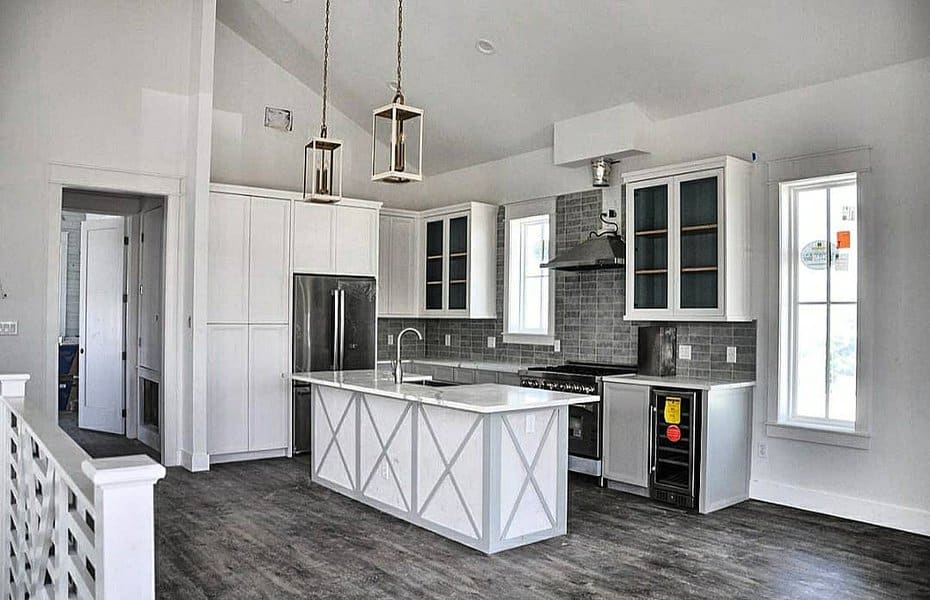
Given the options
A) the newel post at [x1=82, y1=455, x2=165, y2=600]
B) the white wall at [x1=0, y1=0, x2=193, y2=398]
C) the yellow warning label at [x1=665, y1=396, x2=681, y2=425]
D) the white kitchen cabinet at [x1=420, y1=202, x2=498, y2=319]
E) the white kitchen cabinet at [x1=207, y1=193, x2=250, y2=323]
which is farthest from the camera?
the white kitchen cabinet at [x1=420, y1=202, x2=498, y2=319]

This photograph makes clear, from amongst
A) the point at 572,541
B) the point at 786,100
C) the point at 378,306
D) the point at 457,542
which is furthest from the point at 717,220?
the point at 378,306

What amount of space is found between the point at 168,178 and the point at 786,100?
16.7 feet

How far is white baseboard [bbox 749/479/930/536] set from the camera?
190 inches

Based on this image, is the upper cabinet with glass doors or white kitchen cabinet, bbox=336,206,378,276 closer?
the upper cabinet with glass doors

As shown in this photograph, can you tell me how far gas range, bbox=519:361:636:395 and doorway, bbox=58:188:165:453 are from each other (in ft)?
11.4

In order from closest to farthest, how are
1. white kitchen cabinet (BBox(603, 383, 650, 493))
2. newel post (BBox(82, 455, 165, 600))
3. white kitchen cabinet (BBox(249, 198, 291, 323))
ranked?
newel post (BBox(82, 455, 165, 600)) → white kitchen cabinet (BBox(603, 383, 650, 493)) → white kitchen cabinet (BBox(249, 198, 291, 323))

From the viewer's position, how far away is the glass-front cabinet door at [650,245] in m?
5.94

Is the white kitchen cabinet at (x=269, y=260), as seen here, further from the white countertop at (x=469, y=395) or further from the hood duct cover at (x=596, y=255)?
the hood duct cover at (x=596, y=255)

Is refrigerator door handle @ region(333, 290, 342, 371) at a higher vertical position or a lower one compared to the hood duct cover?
lower

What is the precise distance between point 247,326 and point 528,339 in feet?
8.77

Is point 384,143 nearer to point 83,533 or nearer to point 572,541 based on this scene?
point 572,541

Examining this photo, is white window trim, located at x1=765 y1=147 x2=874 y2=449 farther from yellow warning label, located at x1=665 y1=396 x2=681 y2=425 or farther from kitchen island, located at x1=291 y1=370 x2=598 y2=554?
kitchen island, located at x1=291 y1=370 x2=598 y2=554

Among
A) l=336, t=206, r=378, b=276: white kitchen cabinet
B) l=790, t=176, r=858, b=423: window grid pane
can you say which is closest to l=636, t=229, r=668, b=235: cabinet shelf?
l=790, t=176, r=858, b=423: window grid pane

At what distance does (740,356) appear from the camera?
577cm
